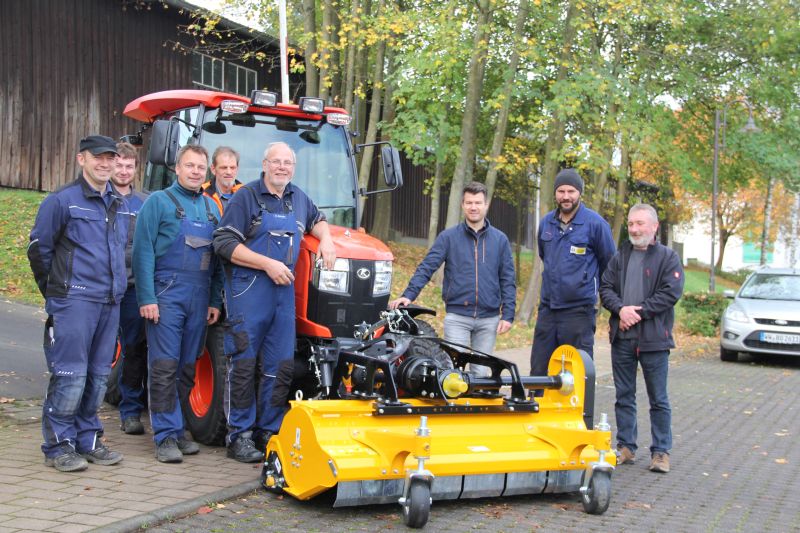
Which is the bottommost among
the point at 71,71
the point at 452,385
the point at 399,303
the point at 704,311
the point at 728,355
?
the point at 728,355

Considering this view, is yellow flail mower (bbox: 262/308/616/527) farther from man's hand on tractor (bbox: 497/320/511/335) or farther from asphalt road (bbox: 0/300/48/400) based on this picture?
asphalt road (bbox: 0/300/48/400)

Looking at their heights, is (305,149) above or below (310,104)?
below

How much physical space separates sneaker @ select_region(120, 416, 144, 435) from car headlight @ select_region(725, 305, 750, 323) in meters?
11.5

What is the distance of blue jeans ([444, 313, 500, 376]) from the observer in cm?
769

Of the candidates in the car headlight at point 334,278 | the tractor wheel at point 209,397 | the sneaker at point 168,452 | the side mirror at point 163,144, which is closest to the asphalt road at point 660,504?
the sneaker at point 168,452

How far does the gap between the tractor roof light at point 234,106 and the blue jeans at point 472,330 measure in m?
2.47

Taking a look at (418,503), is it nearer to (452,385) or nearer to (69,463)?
(452,385)

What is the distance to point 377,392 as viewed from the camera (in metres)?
6.42

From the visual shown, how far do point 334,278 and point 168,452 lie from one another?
1.78 meters

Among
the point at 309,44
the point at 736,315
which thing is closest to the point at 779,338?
the point at 736,315

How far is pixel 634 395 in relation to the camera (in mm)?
7555

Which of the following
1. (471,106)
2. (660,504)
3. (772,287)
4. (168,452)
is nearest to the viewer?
(660,504)

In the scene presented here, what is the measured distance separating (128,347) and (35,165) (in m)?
13.5

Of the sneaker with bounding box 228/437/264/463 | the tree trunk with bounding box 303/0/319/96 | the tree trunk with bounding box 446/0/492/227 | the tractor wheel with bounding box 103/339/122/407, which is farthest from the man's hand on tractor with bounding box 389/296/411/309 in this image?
the tree trunk with bounding box 303/0/319/96
